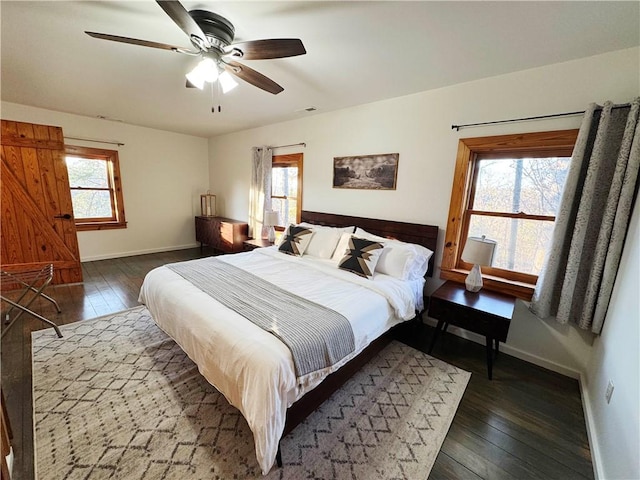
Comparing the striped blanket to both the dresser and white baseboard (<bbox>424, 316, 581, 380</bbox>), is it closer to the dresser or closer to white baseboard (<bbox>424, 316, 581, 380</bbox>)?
white baseboard (<bbox>424, 316, 581, 380</bbox>)

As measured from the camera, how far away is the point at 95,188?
4.56 meters

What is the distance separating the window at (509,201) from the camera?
2.18 meters

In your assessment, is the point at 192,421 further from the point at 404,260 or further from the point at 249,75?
the point at 249,75

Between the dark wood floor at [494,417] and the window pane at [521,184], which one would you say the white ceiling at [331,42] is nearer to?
the window pane at [521,184]

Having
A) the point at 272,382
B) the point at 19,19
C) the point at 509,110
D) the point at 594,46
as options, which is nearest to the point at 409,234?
the point at 509,110

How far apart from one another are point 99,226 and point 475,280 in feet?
19.2

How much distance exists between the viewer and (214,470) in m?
1.34

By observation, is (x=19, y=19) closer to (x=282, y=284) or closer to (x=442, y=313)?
(x=282, y=284)

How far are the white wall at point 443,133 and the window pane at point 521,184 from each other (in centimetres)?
27

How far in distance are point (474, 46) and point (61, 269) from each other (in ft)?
17.5

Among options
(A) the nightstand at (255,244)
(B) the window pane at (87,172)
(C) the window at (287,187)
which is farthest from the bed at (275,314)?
(B) the window pane at (87,172)

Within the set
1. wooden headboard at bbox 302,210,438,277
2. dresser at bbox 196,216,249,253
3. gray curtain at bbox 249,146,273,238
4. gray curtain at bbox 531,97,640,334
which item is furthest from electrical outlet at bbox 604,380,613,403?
dresser at bbox 196,216,249,253

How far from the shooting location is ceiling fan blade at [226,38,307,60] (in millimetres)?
1491

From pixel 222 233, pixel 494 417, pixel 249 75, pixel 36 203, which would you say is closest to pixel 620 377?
pixel 494 417
